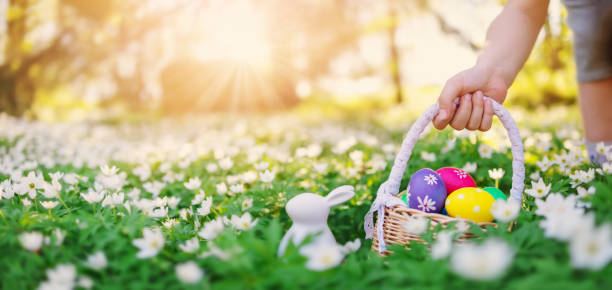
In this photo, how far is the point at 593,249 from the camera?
1.07m

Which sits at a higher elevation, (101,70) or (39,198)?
(101,70)

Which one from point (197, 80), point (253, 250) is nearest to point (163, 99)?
point (197, 80)

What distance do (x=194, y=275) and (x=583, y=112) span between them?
328 centimetres

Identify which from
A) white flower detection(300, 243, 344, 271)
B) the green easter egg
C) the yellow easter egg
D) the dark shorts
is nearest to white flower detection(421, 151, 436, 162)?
the green easter egg


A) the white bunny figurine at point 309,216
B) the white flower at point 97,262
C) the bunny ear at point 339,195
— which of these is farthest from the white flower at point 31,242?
the bunny ear at point 339,195

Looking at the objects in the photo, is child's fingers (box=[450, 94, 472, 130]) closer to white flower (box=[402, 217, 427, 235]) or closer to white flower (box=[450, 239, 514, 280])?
white flower (box=[402, 217, 427, 235])

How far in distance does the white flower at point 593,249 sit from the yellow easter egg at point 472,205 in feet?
2.52

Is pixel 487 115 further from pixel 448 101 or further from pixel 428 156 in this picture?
pixel 428 156

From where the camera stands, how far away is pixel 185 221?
7.21 ft

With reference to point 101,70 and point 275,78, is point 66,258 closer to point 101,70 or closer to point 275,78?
point 101,70

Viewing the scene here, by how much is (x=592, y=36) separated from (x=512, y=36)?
3.56 feet

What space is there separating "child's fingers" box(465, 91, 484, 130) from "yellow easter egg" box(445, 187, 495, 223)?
33 centimetres

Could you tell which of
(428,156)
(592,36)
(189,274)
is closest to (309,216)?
(189,274)

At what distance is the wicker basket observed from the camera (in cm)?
173
